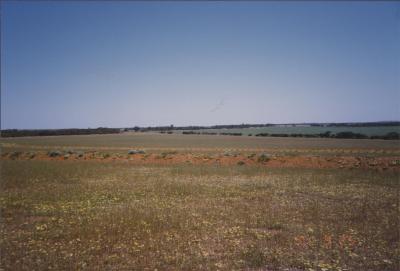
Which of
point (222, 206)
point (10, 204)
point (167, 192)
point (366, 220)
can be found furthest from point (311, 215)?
point (10, 204)

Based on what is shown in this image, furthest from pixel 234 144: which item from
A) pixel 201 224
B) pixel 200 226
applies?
pixel 200 226

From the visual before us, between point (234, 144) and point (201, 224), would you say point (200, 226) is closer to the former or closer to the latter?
point (201, 224)

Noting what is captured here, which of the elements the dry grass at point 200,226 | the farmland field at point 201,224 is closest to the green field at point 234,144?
the farmland field at point 201,224

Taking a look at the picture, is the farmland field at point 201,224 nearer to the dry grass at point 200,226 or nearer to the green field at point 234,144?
the dry grass at point 200,226

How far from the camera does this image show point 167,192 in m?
18.1

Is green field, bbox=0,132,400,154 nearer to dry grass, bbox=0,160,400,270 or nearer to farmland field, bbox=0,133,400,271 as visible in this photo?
farmland field, bbox=0,133,400,271

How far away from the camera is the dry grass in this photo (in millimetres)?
8102

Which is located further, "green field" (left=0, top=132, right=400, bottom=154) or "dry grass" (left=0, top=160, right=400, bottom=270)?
"green field" (left=0, top=132, right=400, bottom=154)

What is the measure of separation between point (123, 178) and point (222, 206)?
40.6 ft

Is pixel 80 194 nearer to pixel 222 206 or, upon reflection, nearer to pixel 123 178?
pixel 123 178

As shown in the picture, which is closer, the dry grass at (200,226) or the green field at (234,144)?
the dry grass at (200,226)

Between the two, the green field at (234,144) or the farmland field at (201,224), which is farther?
the green field at (234,144)

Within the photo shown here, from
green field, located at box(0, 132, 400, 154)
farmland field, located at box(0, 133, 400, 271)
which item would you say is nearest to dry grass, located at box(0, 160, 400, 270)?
farmland field, located at box(0, 133, 400, 271)

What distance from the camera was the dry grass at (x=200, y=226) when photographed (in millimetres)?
8102
